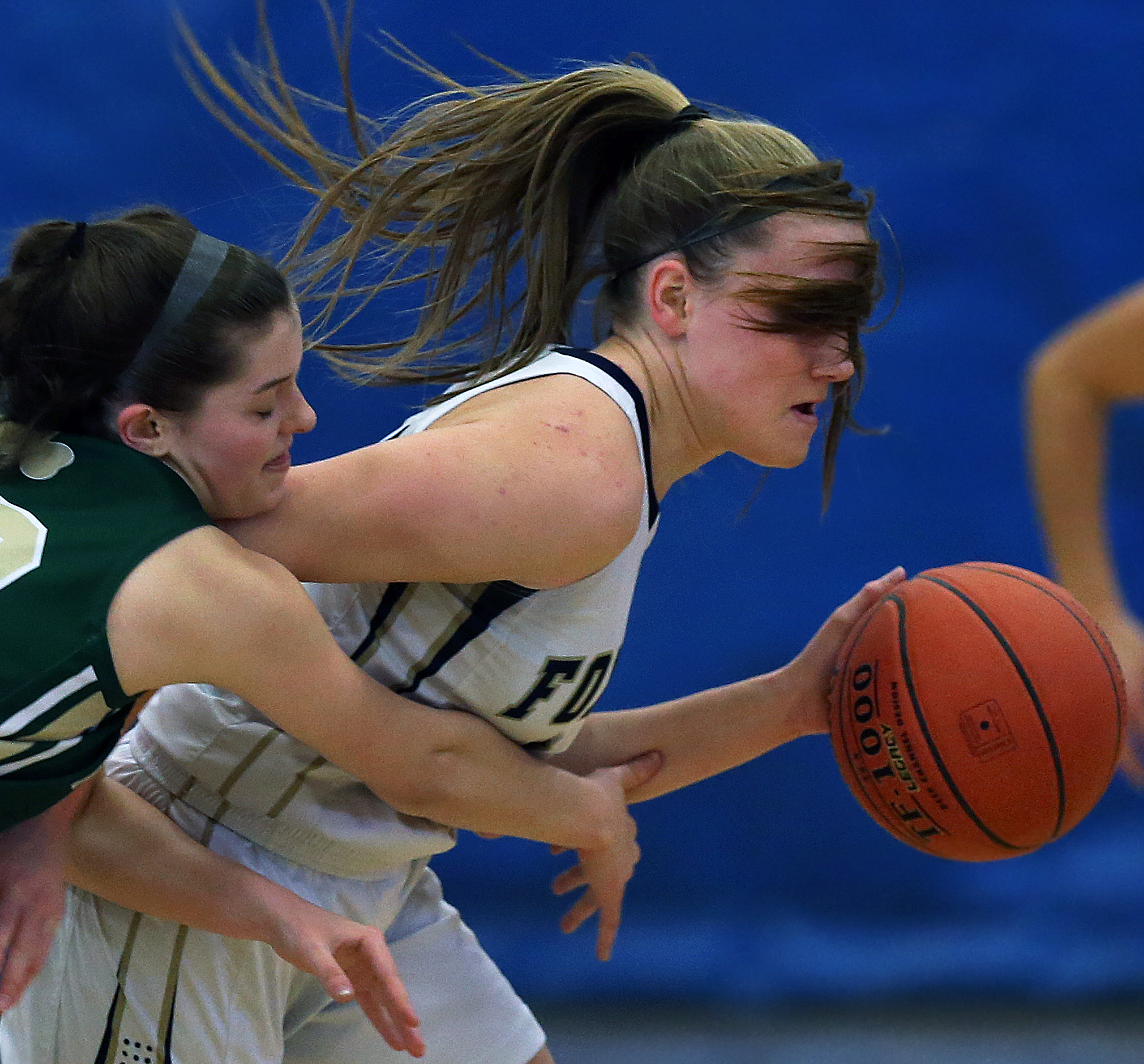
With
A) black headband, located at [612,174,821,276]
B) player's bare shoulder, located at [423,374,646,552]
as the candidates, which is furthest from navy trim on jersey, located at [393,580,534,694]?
black headband, located at [612,174,821,276]

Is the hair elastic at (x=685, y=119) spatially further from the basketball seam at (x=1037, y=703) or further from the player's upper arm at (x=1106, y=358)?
the basketball seam at (x=1037, y=703)

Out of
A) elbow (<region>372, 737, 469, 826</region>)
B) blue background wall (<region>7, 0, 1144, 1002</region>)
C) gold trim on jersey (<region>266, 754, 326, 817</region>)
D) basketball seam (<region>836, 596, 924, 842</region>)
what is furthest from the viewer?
blue background wall (<region>7, 0, 1144, 1002</region>)

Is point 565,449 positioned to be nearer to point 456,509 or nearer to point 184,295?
point 456,509

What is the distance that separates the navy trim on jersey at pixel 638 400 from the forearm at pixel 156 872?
55 centimetres

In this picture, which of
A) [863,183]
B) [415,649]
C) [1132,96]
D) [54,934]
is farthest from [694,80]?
[54,934]

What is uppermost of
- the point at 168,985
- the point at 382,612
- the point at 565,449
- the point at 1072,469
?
the point at 565,449

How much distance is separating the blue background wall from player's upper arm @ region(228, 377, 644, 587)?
1.83 metres

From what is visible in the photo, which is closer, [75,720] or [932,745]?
[75,720]

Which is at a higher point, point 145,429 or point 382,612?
point 145,429

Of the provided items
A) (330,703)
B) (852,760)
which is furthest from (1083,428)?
(330,703)

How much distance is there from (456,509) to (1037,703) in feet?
2.57

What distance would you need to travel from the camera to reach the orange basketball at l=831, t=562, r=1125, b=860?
1.79 metres

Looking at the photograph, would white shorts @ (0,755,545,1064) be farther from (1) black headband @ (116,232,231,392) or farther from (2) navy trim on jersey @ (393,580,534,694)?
(1) black headband @ (116,232,231,392)

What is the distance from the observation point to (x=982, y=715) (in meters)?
1.79
